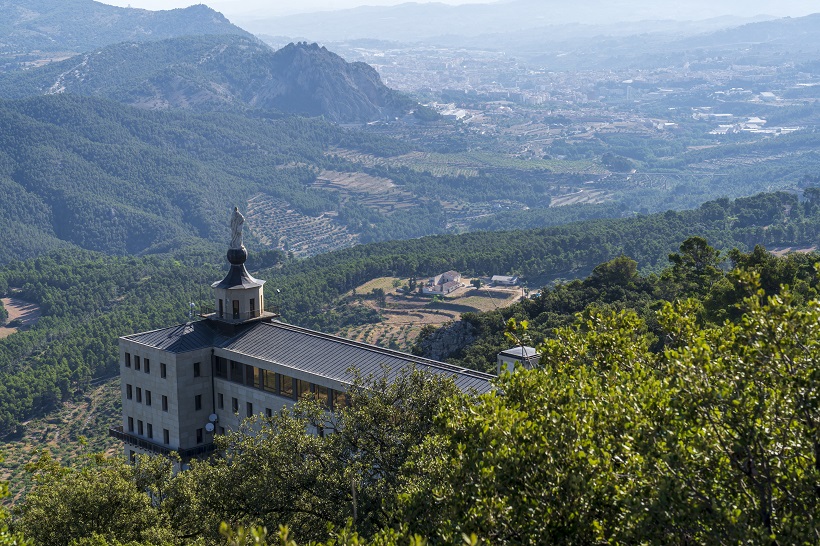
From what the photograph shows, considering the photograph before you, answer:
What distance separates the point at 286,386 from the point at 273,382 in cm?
92

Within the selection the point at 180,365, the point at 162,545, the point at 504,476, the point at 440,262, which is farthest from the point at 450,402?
the point at 440,262

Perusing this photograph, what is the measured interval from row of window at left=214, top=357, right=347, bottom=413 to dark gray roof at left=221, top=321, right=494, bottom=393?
1.97 feet

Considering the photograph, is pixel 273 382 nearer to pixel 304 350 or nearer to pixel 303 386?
pixel 304 350

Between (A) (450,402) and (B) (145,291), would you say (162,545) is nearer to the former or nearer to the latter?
(A) (450,402)

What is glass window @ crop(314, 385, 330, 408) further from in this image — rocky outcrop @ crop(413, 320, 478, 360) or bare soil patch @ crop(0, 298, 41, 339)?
bare soil patch @ crop(0, 298, 41, 339)

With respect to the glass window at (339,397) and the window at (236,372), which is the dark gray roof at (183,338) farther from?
the glass window at (339,397)

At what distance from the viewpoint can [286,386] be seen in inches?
1969

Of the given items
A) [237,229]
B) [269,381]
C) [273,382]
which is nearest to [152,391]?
[269,381]

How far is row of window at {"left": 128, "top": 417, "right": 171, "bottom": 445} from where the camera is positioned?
53.6 metres

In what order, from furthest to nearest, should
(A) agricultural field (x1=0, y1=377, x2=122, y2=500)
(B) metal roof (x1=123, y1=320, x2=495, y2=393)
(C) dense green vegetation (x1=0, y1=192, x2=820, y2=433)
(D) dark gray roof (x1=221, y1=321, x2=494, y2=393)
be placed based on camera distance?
(C) dense green vegetation (x1=0, y1=192, x2=820, y2=433)
(A) agricultural field (x1=0, y1=377, x2=122, y2=500)
(B) metal roof (x1=123, y1=320, x2=495, y2=393)
(D) dark gray roof (x1=221, y1=321, x2=494, y2=393)

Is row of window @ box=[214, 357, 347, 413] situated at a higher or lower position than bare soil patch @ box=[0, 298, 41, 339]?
higher

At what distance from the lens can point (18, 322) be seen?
166250 millimetres

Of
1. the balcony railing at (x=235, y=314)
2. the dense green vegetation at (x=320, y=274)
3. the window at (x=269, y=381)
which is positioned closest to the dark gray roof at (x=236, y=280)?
the balcony railing at (x=235, y=314)

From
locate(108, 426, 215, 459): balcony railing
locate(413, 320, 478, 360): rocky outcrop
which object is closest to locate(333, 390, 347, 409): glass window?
locate(108, 426, 215, 459): balcony railing
